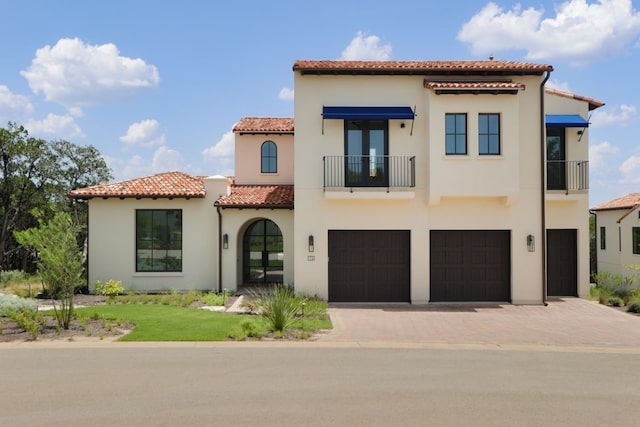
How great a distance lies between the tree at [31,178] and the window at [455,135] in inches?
714

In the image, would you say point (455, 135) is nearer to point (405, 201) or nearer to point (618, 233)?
point (405, 201)

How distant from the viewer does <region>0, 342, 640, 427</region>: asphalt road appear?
6.59 meters

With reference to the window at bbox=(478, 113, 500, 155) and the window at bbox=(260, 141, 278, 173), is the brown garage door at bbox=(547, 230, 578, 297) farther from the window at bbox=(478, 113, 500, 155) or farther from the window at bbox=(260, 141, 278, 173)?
the window at bbox=(260, 141, 278, 173)

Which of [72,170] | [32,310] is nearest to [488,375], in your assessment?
[32,310]

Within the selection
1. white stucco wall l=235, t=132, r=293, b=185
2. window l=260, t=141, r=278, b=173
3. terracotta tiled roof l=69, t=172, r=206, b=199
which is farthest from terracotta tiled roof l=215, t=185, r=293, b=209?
window l=260, t=141, r=278, b=173

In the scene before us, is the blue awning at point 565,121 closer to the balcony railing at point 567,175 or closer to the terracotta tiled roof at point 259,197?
the balcony railing at point 567,175

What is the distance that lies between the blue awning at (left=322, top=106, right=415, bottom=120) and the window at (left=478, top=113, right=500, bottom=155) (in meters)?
2.36

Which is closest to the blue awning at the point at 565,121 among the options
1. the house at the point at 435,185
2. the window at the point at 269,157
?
the house at the point at 435,185

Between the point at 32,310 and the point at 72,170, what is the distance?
63.9ft

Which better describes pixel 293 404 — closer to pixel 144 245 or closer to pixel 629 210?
pixel 144 245

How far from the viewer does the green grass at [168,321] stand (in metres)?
11.6

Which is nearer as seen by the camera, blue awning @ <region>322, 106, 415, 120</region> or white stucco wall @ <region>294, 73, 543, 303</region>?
blue awning @ <region>322, 106, 415, 120</region>

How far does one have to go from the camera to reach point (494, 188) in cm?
1656

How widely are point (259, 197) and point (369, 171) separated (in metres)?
4.78
